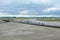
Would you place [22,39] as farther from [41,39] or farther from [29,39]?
[41,39]

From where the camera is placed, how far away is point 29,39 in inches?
500

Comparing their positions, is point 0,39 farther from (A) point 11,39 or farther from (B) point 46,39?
(B) point 46,39

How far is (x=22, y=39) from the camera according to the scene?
1278 cm

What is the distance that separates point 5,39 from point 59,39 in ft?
16.4

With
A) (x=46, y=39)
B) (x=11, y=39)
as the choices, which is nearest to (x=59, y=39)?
(x=46, y=39)

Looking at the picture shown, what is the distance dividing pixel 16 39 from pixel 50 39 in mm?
3131

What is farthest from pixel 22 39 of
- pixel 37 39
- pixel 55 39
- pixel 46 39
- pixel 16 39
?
pixel 55 39

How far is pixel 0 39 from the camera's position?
12891mm

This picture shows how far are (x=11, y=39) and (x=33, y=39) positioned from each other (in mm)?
2066

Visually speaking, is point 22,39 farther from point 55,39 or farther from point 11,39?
point 55,39

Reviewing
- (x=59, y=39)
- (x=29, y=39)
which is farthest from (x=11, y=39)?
(x=59, y=39)

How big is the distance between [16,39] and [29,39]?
3.97 ft

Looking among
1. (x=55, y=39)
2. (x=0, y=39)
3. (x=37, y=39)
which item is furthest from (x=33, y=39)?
(x=0, y=39)

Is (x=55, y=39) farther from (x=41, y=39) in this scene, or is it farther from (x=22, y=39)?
(x=22, y=39)
